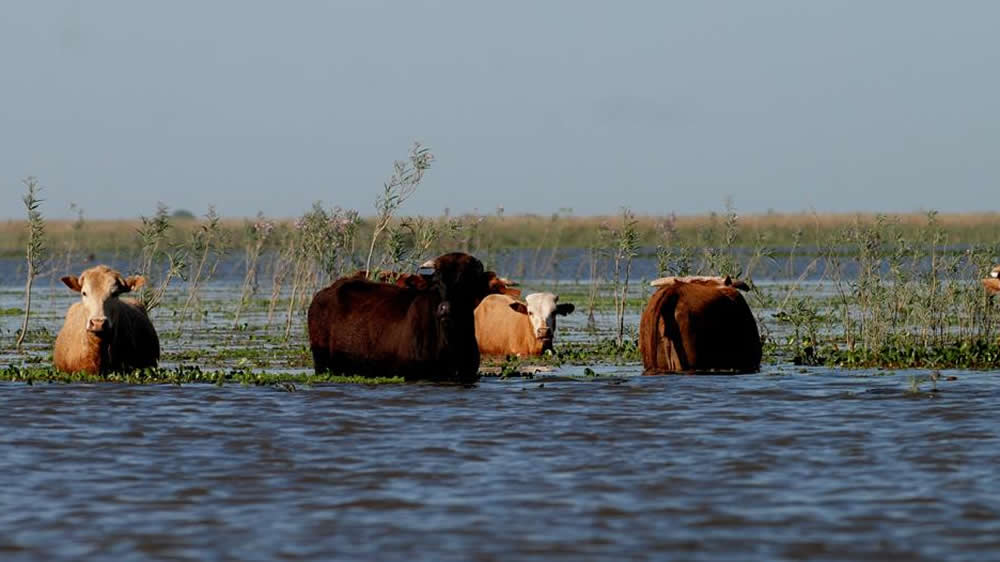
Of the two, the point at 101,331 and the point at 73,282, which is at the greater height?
the point at 73,282

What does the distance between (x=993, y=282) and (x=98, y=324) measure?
10223 mm

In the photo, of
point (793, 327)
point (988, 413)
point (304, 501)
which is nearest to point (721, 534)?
point (304, 501)

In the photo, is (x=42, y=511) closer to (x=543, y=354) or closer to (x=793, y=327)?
(x=543, y=354)

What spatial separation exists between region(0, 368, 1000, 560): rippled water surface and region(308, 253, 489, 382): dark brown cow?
1.84 feet

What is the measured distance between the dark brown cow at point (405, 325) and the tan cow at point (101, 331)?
1.93 meters

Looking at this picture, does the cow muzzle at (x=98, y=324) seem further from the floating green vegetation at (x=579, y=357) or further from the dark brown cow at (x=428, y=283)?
the floating green vegetation at (x=579, y=357)

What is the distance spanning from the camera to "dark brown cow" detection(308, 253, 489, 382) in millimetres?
15617

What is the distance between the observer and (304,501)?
31.1ft

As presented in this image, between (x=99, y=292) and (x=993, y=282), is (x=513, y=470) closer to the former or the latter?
(x=99, y=292)

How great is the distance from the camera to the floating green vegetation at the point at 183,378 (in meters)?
15.6

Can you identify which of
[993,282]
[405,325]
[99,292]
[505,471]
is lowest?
[505,471]

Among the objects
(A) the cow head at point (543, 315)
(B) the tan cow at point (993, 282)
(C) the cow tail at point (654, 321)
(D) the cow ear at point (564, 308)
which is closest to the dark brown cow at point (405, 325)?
(C) the cow tail at point (654, 321)

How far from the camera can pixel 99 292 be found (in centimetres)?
1606

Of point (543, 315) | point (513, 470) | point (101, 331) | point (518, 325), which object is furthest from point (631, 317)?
point (513, 470)
